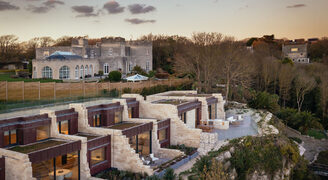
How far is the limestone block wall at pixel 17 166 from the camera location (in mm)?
12242

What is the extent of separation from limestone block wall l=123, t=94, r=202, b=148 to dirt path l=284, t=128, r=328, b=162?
1298 cm

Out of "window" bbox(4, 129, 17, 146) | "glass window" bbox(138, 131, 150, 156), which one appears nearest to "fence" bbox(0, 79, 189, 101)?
"glass window" bbox(138, 131, 150, 156)

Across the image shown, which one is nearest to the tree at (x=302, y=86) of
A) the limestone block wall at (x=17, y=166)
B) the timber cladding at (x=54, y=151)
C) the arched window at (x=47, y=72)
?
the arched window at (x=47, y=72)

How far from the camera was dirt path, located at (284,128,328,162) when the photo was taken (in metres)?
30.7

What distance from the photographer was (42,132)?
16.4 meters

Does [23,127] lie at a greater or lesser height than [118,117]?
greater

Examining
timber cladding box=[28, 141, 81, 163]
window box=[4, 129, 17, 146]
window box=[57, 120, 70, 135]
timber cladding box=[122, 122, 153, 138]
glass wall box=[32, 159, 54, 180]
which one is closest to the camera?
timber cladding box=[28, 141, 81, 163]

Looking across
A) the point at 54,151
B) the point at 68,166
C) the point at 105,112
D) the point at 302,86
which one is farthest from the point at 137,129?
the point at 302,86

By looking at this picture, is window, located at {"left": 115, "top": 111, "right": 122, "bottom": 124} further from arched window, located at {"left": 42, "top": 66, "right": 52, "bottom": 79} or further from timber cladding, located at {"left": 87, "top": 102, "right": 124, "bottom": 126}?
arched window, located at {"left": 42, "top": 66, "right": 52, "bottom": 79}

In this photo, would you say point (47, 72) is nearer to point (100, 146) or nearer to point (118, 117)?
point (118, 117)

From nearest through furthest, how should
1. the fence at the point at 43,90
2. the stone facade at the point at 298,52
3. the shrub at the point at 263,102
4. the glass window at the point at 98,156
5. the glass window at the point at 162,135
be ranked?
the glass window at the point at 98,156 < the glass window at the point at 162,135 < the fence at the point at 43,90 < the shrub at the point at 263,102 < the stone facade at the point at 298,52

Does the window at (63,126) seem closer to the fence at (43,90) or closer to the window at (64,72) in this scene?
the fence at (43,90)

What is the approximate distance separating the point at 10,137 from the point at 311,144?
29.9 metres

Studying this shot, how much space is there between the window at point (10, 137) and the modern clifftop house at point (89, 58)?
22.9 meters
